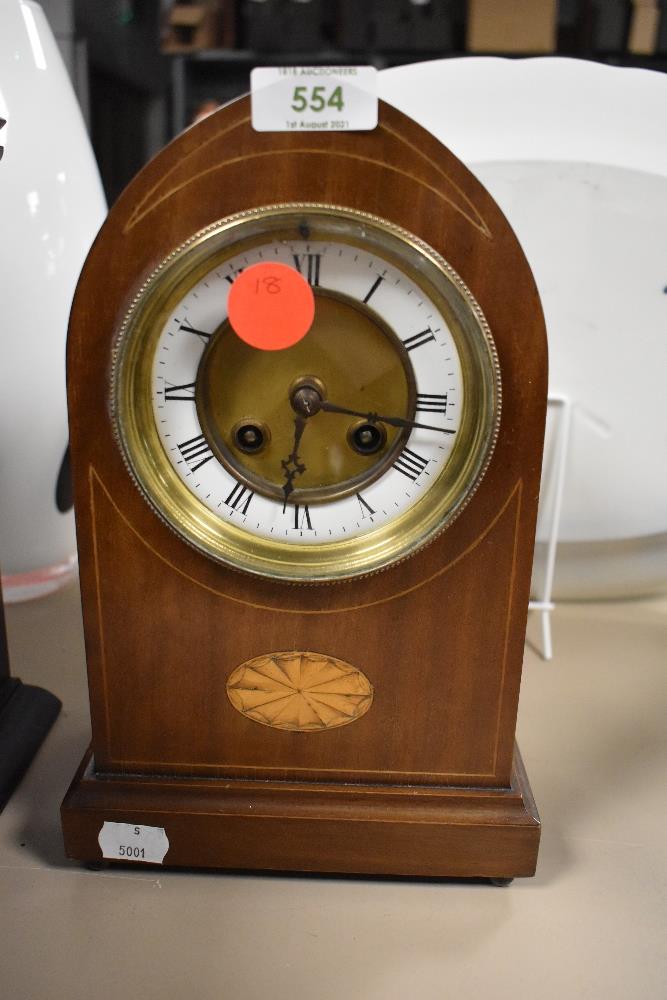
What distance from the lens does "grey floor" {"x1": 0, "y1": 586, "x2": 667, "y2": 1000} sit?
92 cm

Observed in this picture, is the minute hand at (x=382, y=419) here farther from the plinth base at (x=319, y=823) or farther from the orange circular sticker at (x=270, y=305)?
the plinth base at (x=319, y=823)

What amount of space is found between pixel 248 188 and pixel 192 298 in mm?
122

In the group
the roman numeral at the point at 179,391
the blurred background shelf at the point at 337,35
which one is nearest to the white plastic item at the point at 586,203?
the roman numeral at the point at 179,391

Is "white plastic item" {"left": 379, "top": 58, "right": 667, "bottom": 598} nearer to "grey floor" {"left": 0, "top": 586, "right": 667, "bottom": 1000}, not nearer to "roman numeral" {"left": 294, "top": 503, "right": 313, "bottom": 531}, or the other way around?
"grey floor" {"left": 0, "top": 586, "right": 667, "bottom": 1000}

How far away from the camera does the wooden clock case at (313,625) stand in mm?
861

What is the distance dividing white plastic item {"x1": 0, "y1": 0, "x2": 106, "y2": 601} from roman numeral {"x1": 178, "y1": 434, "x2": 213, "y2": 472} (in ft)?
2.53

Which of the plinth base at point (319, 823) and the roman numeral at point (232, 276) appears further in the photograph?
the plinth base at point (319, 823)

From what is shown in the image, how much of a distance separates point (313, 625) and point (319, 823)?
9.4 inches

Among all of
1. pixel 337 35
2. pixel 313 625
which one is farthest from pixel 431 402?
pixel 337 35

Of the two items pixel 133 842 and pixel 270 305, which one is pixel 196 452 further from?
pixel 133 842

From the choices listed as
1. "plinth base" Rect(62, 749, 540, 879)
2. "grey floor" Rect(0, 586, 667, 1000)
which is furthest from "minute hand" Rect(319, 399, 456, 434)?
"grey floor" Rect(0, 586, 667, 1000)

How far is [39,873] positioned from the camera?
1.06 metres

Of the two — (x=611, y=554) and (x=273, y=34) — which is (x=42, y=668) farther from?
(x=273, y=34)

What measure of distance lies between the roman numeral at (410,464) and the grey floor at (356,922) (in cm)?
50
